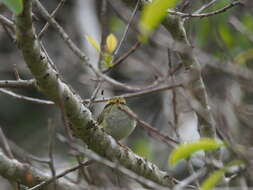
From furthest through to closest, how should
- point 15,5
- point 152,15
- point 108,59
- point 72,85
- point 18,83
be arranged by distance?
1. point 72,85
2. point 108,59
3. point 18,83
4. point 15,5
5. point 152,15

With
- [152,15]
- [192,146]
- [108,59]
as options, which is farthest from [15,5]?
[108,59]

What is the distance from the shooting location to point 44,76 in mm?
2775

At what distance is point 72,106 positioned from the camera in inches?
118

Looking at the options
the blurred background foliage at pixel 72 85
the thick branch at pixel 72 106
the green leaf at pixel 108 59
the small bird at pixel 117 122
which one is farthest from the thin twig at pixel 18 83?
the blurred background foliage at pixel 72 85

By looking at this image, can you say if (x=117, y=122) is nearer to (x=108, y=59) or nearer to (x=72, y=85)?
(x=108, y=59)

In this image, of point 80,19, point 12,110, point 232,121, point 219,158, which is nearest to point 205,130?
point 219,158

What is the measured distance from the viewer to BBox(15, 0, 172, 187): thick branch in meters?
2.55

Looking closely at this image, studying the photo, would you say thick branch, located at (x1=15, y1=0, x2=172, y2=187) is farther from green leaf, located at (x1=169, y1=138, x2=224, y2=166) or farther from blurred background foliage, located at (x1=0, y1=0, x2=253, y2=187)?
blurred background foliage, located at (x1=0, y1=0, x2=253, y2=187)

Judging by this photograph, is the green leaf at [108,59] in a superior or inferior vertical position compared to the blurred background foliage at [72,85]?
inferior

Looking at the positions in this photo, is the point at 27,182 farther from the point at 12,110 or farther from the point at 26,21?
the point at 12,110

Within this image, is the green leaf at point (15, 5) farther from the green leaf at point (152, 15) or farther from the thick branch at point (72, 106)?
the green leaf at point (152, 15)

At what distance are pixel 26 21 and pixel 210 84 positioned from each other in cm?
483

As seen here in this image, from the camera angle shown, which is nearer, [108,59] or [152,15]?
[152,15]

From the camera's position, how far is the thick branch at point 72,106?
2.55 meters
